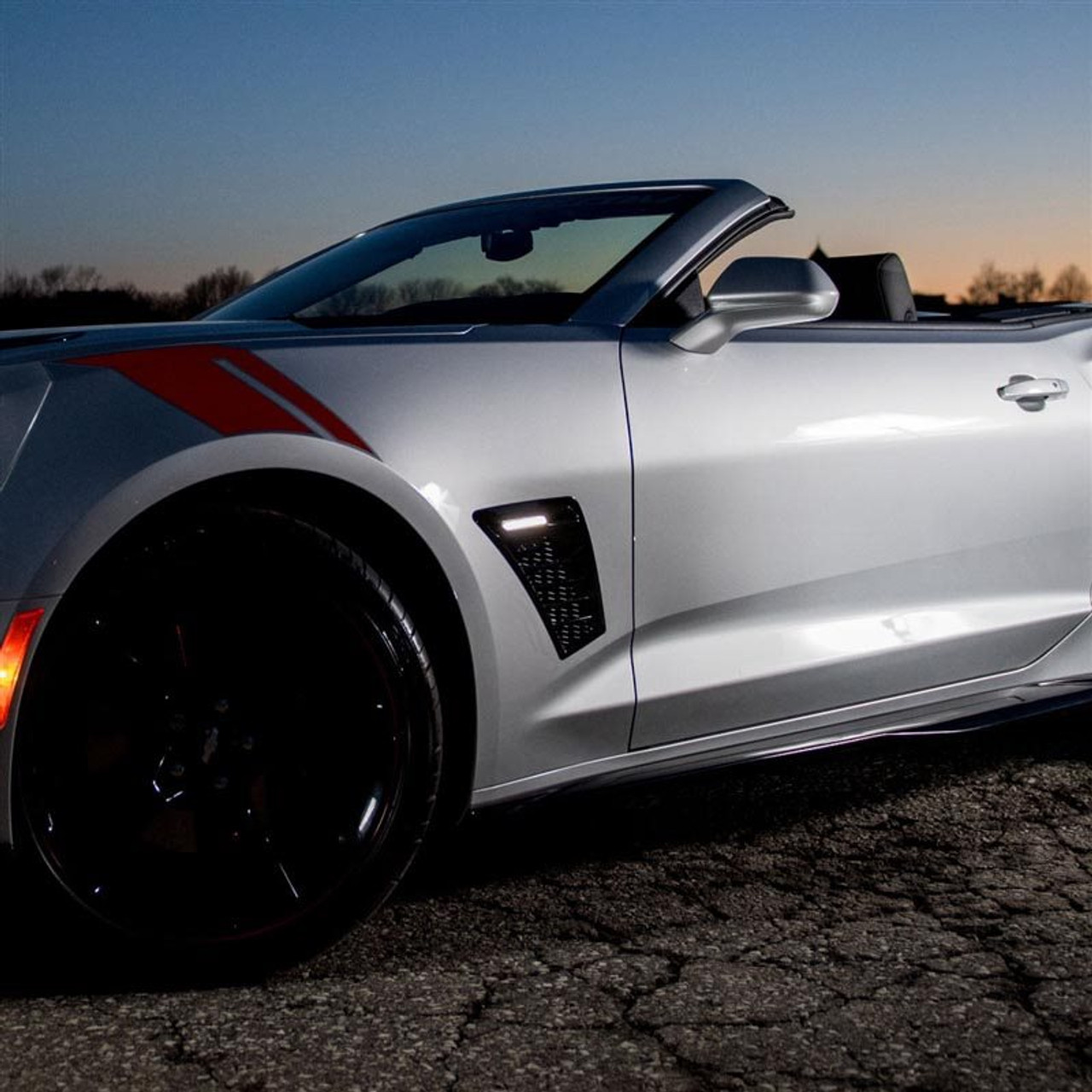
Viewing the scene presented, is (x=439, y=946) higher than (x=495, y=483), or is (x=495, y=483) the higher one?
(x=495, y=483)

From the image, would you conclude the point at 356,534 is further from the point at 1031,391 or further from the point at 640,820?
the point at 1031,391

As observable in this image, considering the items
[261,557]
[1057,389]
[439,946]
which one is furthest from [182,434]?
[1057,389]

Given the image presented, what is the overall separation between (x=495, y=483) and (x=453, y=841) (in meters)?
1.06

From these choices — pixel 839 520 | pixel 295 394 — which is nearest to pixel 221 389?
pixel 295 394

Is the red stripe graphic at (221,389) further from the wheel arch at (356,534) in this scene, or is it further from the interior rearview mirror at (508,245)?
the interior rearview mirror at (508,245)

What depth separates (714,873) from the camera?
11.4ft

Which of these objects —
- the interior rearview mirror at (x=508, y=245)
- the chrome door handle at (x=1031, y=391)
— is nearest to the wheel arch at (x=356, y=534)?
the interior rearview mirror at (x=508, y=245)

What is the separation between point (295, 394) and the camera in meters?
2.84

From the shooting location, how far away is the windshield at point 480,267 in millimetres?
3562

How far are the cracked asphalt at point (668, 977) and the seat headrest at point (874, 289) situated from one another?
131 centimetres

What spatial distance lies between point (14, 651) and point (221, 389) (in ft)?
1.77

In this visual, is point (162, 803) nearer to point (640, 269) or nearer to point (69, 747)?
point (69, 747)

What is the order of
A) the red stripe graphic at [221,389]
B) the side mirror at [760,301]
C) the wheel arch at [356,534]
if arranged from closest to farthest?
1. the wheel arch at [356,534]
2. the red stripe graphic at [221,389]
3. the side mirror at [760,301]

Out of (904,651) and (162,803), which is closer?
(162,803)
